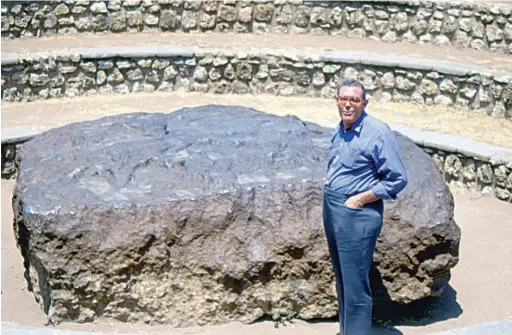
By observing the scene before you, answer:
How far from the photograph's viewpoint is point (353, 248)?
158 inches

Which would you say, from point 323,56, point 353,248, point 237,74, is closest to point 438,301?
point 353,248

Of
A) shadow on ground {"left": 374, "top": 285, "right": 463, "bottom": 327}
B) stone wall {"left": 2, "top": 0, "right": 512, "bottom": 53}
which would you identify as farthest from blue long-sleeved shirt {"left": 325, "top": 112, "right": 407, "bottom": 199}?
stone wall {"left": 2, "top": 0, "right": 512, "bottom": 53}

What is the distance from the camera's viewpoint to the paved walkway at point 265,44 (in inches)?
378

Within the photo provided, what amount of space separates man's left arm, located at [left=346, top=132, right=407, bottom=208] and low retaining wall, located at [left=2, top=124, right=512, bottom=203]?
3239mm

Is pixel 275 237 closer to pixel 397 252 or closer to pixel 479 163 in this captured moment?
pixel 397 252

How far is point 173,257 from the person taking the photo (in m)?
4.52

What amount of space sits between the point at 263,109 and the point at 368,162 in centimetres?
495

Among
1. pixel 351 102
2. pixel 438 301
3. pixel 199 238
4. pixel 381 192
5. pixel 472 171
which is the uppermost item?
pixel 351 102

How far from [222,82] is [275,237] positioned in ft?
16.9

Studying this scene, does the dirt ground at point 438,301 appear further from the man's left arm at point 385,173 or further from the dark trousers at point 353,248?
the man's left arm at point 385,173

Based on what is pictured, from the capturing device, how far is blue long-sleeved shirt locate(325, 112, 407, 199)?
156 inches

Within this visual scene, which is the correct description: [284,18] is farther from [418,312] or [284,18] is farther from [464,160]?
[418,312]

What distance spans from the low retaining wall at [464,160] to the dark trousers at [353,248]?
3.16 m

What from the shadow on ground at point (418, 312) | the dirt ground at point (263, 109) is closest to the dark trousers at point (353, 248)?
the shadow on ground at point (418, 312)
